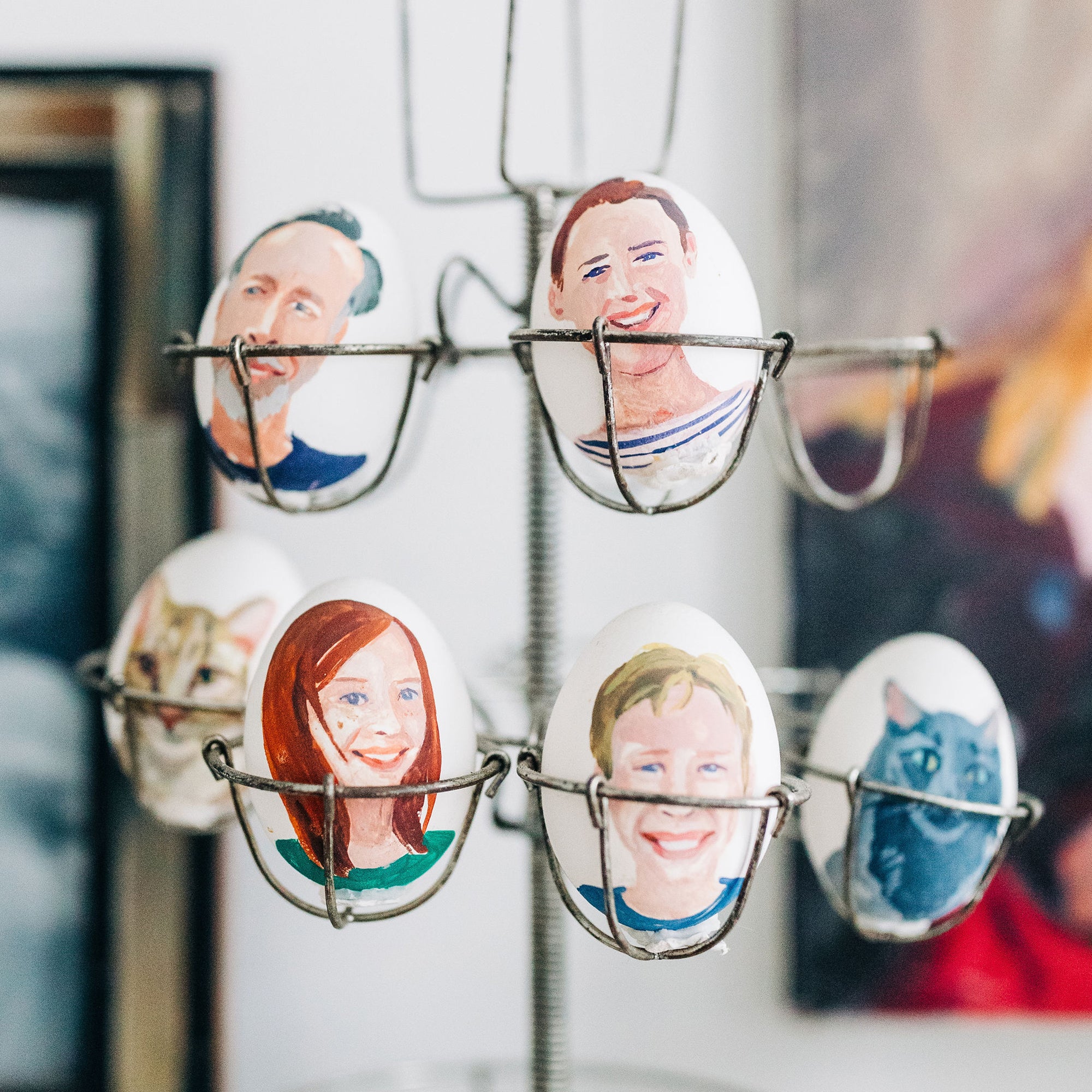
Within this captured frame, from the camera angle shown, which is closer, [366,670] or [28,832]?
[366,670]

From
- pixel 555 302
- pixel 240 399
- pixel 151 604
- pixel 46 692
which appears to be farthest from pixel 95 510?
pixel 555 302

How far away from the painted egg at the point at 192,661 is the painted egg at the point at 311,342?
3.2 inches

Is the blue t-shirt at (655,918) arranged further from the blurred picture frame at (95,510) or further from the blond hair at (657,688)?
the blurred picture frame at (95,510)

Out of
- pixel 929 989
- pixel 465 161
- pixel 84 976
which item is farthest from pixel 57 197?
pixel 929 989

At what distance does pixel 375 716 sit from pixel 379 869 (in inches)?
2.5

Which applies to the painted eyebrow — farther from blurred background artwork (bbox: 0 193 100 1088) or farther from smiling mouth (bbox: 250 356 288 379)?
blurred background artwork (bbox: 0 193 100 1088)

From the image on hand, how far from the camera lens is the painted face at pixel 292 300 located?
42 cm

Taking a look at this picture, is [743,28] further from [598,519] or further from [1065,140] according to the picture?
[598,519]

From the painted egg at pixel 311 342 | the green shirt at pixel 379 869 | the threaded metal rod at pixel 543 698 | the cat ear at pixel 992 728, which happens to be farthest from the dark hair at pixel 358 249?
the cat ear at pixel 992 728

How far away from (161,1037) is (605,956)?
0.32 metres

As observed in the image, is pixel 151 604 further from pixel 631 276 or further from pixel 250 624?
pixel 631 276

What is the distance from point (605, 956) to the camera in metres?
0.75

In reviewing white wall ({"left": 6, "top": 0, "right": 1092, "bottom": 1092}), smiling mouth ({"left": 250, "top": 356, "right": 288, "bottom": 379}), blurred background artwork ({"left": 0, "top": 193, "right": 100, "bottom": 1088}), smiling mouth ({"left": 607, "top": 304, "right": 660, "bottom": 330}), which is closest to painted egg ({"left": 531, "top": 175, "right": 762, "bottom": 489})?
smiling mouth ({"left": 607, "top": 304, "right": 660, "bottom": 330})

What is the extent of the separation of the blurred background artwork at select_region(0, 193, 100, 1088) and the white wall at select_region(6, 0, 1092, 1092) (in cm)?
11
